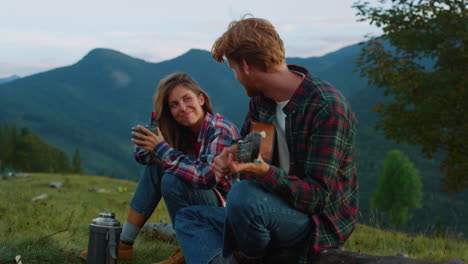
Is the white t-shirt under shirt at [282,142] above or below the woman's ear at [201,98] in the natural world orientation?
below

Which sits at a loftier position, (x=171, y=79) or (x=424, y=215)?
(x=171, y=79)

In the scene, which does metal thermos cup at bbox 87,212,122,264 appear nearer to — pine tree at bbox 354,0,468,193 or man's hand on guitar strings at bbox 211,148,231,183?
man's hand on guitar strings at bbox 211,148,231,183

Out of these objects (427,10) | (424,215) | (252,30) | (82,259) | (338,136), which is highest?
(427,10)

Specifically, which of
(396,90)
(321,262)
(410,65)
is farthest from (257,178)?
(410,65)

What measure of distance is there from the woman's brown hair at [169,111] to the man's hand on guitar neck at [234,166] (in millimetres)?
1401

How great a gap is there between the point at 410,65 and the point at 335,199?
45.6 feet

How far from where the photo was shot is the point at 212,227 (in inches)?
149

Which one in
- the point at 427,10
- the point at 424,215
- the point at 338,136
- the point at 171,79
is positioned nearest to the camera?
the point at 338,136

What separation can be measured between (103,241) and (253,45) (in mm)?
2003

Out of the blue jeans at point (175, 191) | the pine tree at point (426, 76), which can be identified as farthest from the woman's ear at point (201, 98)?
the pine tree at point (426, 76)

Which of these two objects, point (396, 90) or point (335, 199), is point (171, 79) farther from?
point (396, 90)

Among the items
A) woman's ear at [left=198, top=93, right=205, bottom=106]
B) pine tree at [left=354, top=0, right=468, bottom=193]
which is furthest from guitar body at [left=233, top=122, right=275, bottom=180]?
pine tree at [left=354, top=0, right=468, bottom=193]

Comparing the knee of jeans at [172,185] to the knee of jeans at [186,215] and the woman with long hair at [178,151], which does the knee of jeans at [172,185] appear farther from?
the knee of jeans at [186,215]

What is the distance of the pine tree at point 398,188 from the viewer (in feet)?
174
